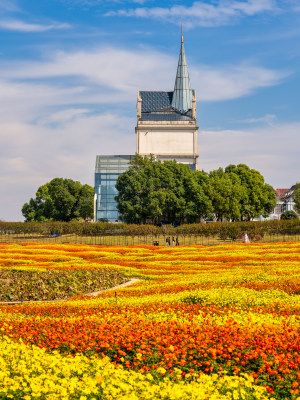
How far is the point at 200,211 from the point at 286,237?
852 inches

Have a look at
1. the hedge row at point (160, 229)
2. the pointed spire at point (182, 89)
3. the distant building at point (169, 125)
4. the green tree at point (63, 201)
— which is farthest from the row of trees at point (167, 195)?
the pointed spire at point (182, 89)

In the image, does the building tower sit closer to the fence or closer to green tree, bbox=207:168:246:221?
green tree, bbox=207:168:246:221

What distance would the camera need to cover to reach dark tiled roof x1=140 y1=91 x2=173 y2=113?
151 metres

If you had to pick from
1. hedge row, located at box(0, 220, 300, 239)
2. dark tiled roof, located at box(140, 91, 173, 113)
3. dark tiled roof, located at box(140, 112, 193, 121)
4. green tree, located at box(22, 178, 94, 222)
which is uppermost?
dark tiled roof, located at box(140, 91, 173, 113)

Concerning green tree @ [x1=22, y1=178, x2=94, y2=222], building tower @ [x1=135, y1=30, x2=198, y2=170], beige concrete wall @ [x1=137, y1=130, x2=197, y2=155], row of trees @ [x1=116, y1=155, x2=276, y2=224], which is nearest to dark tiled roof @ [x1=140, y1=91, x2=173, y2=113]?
building tower @ [x1=135, y1=30, x2=198, y2=170]

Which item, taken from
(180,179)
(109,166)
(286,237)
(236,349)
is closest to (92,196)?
(109,166)

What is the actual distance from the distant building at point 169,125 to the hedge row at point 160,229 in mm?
45991

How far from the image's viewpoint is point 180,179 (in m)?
93.6

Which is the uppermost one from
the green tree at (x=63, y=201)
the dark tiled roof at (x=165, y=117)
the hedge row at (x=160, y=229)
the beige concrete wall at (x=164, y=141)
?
the dark tiled roof at (x=165, y=117)

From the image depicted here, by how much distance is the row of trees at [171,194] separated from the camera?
8769cm

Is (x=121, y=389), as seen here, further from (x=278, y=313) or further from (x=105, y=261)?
(x=105, y=261)

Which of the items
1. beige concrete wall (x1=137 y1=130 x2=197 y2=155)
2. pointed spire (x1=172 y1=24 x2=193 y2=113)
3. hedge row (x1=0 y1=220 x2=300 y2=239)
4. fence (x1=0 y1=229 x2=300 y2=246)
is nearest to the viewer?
fence (x1=0 y1=229 x2=300 y2=246)

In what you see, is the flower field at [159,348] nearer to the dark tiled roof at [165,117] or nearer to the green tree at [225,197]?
the green tree at [225,197]

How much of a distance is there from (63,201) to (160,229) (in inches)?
1475
